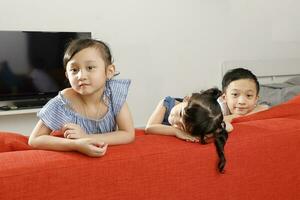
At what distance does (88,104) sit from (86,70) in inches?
6.2

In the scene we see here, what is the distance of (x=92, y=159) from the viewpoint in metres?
0.76

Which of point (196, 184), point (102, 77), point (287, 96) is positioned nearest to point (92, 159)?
point (196, 184)

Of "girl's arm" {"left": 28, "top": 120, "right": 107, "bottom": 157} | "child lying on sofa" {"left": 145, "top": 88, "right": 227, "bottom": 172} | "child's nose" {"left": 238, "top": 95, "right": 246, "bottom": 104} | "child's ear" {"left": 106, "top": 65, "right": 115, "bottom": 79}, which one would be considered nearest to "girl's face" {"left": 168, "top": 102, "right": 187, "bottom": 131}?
"child lying on sofa" {"left": 145, "top": 88, "right": 227, "bottom": 172}

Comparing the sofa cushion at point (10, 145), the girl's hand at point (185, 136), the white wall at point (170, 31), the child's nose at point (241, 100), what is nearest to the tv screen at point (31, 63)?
the white wall at point (170, 31)

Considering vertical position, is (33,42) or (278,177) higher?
(33,42)

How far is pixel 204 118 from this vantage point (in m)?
1.03

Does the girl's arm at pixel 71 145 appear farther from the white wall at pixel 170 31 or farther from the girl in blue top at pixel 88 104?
the white wall at pixel 170 31

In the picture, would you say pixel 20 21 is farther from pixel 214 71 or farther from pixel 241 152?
pixel 241 152

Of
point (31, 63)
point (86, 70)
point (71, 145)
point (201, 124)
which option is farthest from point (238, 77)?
point (31, 63)

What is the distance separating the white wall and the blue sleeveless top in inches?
78.4

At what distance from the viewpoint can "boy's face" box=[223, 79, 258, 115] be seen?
1.68m

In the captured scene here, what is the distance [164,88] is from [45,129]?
8.13 feet

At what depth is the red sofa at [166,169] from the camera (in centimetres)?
71

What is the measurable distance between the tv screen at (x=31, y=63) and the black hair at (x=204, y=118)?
203 centimetres
